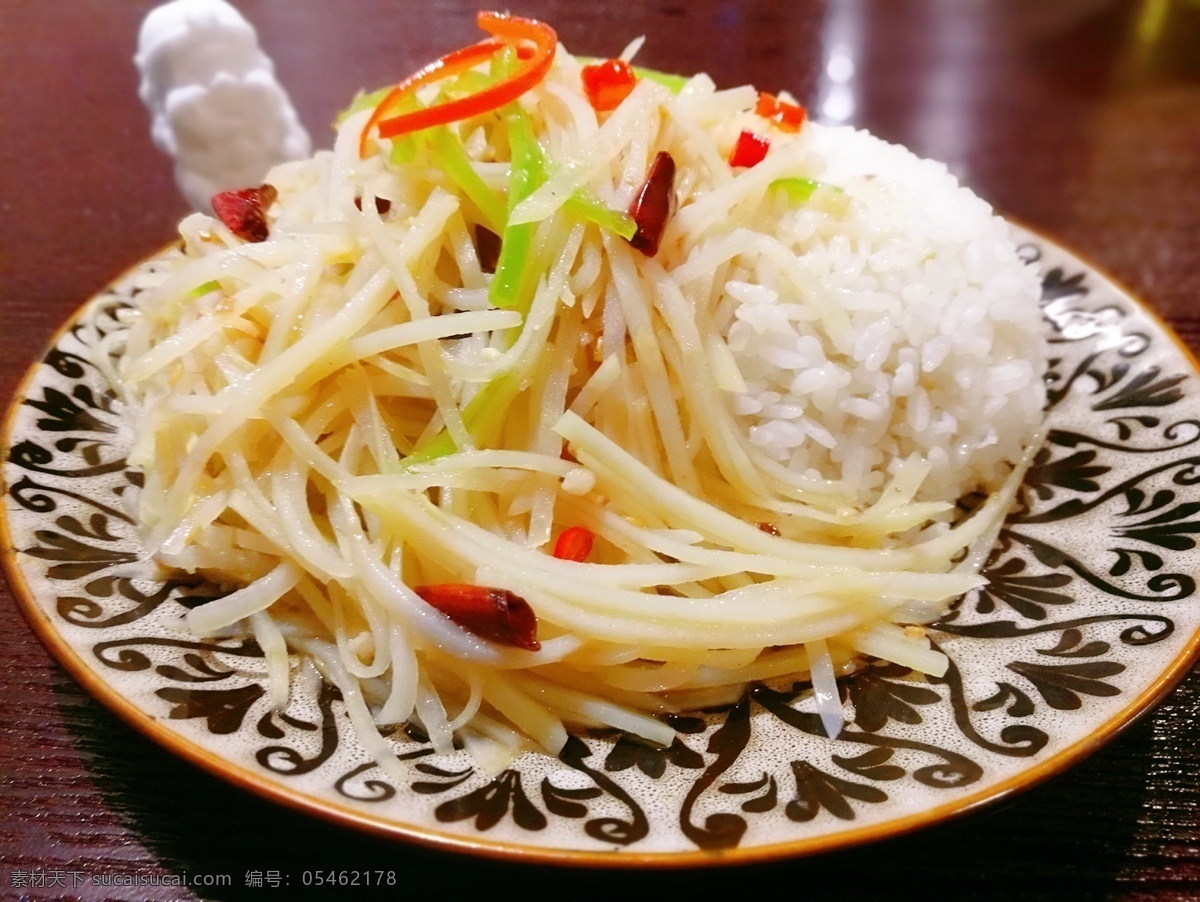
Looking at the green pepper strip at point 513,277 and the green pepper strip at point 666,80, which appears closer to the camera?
the green pepper strip at point 513,277

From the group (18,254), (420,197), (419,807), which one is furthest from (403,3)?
(419,807)

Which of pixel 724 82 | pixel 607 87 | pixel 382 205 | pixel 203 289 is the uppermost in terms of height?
pixel 724 82

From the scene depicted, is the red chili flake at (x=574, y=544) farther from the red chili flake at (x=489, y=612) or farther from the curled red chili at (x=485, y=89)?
the curled red chili at (x=485, y=89)

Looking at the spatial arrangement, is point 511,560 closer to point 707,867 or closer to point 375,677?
point 375,677

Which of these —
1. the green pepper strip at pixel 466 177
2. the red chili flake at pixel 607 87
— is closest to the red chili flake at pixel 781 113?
the red chili flake at pixel 607 87

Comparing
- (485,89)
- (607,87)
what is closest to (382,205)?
(485,89)

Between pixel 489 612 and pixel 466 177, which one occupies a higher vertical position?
pixel 466 177

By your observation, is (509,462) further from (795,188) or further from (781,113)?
(781,113)
